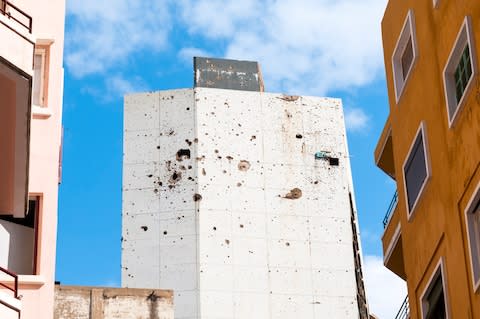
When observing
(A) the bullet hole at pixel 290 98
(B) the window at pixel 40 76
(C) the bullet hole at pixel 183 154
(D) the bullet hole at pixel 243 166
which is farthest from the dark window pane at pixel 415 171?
(A) the bullet hole at pixel 290 98

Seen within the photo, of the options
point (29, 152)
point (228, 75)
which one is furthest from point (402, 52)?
point (228, 75)

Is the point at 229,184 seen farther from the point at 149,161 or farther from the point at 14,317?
the point at 14,317

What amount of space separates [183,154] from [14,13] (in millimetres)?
34089

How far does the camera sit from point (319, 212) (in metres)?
56.1

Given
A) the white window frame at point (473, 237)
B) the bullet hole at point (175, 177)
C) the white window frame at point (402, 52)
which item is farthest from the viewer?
the bullet hole at point (175, 177)

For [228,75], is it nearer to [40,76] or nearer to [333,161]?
[333,161]

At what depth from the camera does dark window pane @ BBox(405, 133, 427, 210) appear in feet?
78.8

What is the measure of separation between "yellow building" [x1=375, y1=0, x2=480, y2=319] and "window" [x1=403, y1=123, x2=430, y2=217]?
2 cm

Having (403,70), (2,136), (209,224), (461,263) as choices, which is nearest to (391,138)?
(403,70)

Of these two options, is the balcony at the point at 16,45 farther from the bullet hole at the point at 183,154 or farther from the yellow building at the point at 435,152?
the bullet hole at the point at 183,154

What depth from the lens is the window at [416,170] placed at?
2375cm

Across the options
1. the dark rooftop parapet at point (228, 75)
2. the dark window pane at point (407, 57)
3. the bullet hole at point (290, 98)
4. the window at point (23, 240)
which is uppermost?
the dark rooftop parapet at point (228, 75)

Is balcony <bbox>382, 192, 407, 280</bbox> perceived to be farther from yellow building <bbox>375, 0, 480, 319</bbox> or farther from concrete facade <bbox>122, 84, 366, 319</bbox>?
concrete facade <bbox>122, 84, 366, 319</bbox>

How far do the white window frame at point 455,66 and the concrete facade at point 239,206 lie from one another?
31851mm
